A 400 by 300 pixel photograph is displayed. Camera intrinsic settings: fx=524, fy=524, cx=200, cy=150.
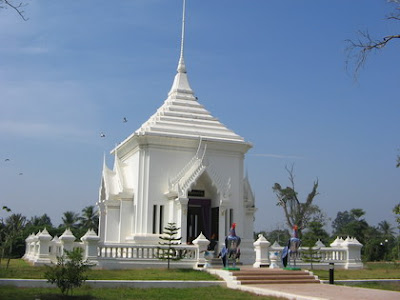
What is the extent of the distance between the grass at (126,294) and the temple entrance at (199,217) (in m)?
9.40

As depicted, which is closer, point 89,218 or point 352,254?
point 352,254

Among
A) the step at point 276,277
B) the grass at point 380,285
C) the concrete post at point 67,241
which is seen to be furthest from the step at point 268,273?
the concrete post at point 67,241

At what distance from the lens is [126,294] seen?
14.6 m

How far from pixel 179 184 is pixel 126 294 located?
1012cm

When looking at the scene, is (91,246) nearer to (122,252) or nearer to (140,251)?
(122,252)

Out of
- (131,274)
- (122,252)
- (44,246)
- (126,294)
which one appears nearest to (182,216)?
(122,252)

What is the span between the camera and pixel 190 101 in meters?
28.9

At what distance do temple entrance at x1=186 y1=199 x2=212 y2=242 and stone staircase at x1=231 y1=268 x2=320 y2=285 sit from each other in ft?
20.9

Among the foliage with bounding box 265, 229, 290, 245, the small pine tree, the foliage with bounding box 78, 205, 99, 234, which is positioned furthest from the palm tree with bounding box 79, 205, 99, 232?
the small pine tree

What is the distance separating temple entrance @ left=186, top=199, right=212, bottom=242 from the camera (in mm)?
25766

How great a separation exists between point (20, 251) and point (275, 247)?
24.0m

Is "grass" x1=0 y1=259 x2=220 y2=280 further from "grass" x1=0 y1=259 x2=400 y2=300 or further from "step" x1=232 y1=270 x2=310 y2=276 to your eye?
"step" x1=232 y1=270 x2=310 y2=276

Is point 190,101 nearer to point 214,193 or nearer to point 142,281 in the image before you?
point 214,193

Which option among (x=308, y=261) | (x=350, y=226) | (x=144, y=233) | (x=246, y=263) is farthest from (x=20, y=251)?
(x=350, y=226)
